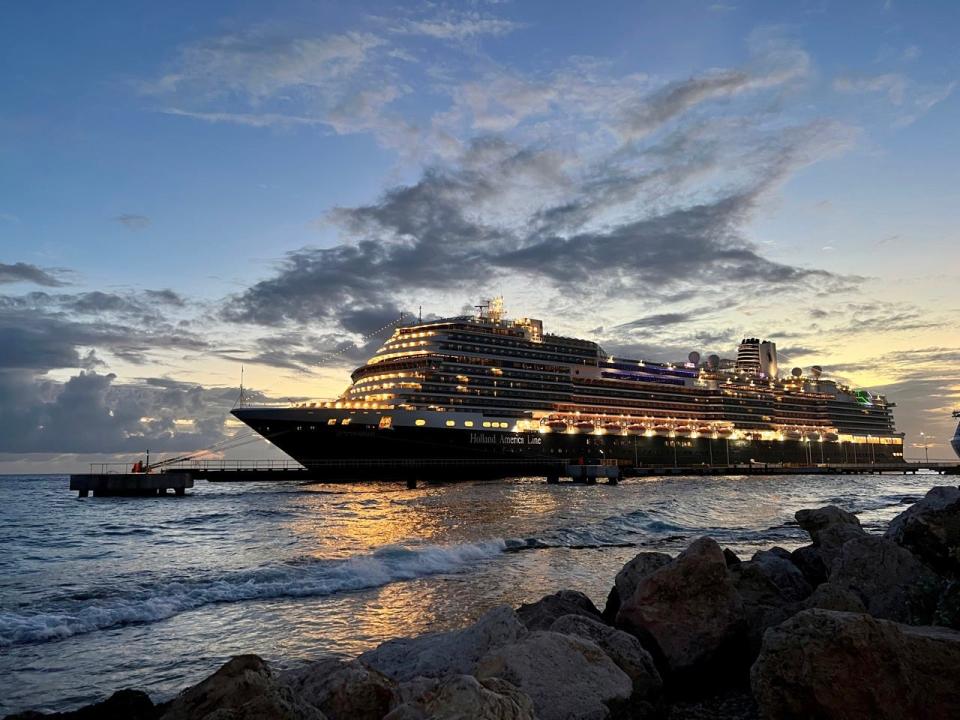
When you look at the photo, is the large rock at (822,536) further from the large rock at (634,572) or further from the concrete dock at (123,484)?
the concrete dock at (123,484)

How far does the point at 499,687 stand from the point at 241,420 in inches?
2630

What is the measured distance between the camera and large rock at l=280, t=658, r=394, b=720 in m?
5.28

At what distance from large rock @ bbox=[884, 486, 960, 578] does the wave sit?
11.5 metres

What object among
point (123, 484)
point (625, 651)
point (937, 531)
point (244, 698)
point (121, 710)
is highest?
point (937, 531)

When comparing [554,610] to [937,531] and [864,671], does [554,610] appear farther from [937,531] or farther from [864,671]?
[937,531]

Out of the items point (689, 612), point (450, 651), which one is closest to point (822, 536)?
point (689, 612)

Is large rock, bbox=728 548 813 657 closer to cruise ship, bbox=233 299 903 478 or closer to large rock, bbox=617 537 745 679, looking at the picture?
large rock, bbox=617 537 745 679

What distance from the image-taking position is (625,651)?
22.5 feet

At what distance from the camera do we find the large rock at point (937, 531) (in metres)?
7.54

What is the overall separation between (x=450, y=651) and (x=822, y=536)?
747cm

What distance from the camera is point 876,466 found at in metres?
114

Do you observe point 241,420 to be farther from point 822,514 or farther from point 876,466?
point 876,466

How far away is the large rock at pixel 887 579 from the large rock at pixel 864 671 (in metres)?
2.48

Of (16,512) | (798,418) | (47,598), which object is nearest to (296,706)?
(47,598)
